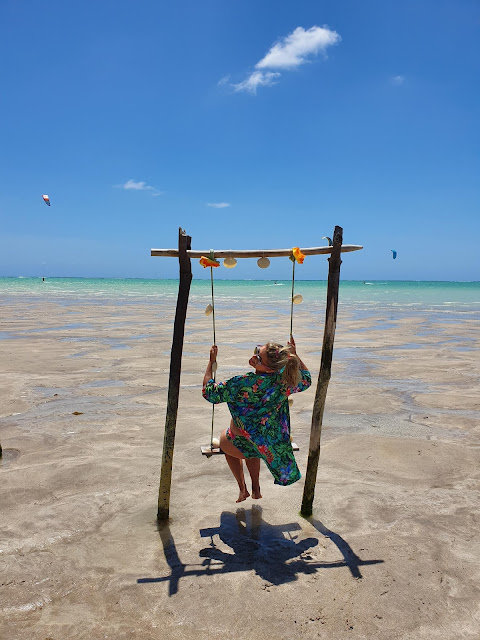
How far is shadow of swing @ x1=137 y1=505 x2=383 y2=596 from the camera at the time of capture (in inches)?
155

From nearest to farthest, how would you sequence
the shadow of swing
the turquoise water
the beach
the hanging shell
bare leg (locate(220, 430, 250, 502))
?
the beach
the shadow of swing
bare leg (locate(220, 430, 250, 502))
the hanging shell
the turquoise water

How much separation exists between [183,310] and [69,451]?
3038mm

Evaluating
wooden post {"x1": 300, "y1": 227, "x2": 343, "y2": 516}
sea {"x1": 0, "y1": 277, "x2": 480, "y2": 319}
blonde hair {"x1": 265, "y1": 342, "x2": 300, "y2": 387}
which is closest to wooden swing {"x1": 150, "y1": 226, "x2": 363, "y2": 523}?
wooden post {"x1": 300, "y1": 227, "x2": 343, "y2": 516}

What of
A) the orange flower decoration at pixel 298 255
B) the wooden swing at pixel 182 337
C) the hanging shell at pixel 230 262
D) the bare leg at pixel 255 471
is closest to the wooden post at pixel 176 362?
the wooden swing at pixel 182 337

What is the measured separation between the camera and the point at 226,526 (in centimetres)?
469

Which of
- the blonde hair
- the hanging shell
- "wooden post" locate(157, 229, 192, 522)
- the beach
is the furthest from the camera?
the hanging shell

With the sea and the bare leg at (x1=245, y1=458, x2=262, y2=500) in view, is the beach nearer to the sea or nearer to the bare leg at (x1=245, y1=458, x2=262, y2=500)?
the bare leg at (x1=245, y1=458, x2=262, y2=500)

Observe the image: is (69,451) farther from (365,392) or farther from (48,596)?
(365,392)

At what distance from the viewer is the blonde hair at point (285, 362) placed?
14.3 ft

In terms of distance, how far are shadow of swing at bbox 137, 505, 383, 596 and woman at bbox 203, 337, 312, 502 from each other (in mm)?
538

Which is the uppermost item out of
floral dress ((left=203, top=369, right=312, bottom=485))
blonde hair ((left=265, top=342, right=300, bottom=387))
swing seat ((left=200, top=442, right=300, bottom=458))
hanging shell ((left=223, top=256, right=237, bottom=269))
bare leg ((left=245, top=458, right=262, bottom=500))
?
hanging shell ((left=223, top=256, right=237, bottom=269))

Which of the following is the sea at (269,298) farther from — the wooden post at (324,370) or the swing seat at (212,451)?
the swing seat at (212,451)

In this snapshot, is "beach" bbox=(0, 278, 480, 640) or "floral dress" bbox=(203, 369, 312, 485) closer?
"beach" bbox=(0, 278, 480, 640)

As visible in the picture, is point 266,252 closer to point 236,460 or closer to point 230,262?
point 230,262
